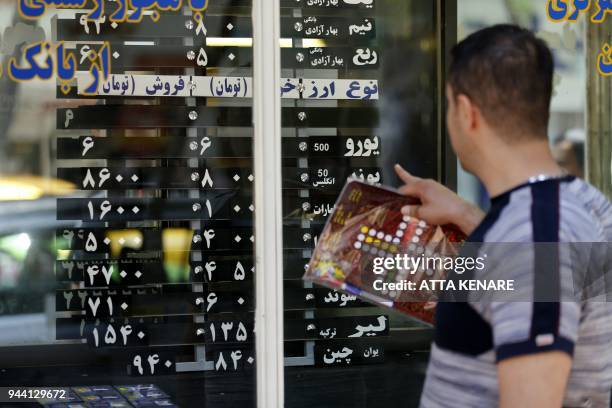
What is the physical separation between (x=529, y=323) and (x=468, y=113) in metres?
0.52

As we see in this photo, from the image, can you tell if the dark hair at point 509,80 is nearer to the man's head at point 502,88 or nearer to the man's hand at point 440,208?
the man's head at point 502,88

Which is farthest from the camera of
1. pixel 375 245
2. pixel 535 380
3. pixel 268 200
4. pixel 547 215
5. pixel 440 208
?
pixel 268 200

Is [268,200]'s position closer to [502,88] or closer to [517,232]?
[502,88]

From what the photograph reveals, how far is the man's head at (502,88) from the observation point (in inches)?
78.3

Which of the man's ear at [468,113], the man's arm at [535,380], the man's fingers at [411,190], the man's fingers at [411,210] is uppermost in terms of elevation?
the man's ear at [468,113]

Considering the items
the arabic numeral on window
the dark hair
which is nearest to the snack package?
the dark hair

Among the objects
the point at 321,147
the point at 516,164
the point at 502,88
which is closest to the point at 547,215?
the point at 516,164

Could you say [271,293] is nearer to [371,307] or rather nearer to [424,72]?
[371,307]

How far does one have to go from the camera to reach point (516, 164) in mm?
1974

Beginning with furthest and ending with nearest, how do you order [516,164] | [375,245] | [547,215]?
[375,245]
[516,164]
[547,215]

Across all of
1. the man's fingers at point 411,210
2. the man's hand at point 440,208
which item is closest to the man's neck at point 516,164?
the man's hand at point 440,208

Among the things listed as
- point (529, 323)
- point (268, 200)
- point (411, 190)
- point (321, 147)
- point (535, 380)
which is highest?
point (321, 147)

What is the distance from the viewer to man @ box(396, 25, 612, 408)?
177 centimetres

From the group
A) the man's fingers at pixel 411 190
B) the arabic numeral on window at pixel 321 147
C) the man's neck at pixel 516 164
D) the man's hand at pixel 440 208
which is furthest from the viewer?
the arabic numeral on window at pixel 321 147
